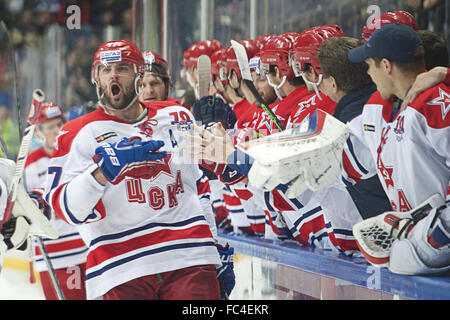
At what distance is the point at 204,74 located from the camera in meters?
1.96

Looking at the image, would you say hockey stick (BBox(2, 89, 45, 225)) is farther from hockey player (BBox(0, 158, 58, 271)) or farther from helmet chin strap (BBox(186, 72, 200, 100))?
helmet chin strap (BBox(186, 72, 200, 100))

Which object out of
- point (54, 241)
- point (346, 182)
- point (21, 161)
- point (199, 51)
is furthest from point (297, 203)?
point (54, 241)

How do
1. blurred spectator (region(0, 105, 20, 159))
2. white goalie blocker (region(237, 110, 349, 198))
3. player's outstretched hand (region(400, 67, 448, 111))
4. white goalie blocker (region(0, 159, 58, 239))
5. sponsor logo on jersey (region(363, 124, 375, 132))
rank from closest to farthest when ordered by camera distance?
white goalie blocker (region(237, 110, 349, 198)) < player's outstretched hand (region(400, 67, 448, 111)) < sponsor logo on jersey (region(363, 124, 375, 132)) < white goalie blocker (region(0, 159, 58, 239)) < blurred spectator (region(0, 105, 20, 159))

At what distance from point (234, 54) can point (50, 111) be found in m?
0.60

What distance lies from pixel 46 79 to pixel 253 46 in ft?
2.19

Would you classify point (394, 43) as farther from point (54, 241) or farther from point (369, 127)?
point (54, 241)

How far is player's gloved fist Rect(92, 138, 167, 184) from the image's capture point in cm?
149

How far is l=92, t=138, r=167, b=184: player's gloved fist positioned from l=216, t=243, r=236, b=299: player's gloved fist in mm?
427

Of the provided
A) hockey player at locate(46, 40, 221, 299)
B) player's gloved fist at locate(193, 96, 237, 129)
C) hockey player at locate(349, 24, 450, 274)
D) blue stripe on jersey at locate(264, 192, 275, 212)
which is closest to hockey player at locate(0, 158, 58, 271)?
hockey player at locate(46, 40, 221, 299)

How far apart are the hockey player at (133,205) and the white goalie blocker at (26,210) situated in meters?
0.15

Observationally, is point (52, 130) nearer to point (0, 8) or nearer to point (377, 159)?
point (0, 8)

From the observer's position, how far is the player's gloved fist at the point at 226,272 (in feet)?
5.93

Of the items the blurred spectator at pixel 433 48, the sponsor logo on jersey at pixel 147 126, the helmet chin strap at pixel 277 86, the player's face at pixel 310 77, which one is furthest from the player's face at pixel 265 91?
the blurred spectator at pixel 433 48

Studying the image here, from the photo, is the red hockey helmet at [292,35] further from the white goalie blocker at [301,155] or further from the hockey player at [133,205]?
the hockey player at [133,205]
